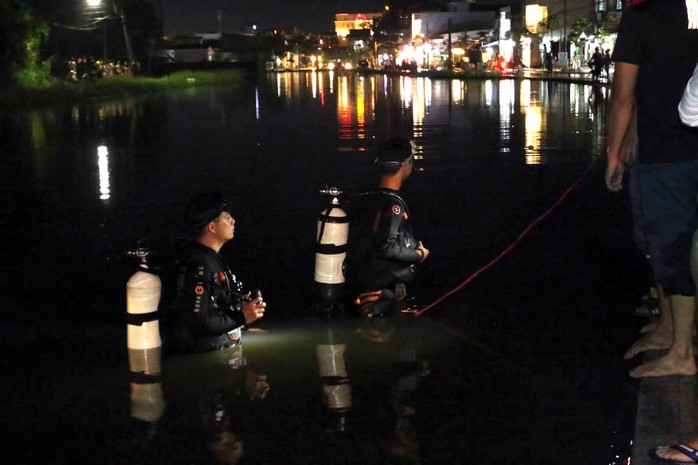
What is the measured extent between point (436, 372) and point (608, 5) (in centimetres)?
7253

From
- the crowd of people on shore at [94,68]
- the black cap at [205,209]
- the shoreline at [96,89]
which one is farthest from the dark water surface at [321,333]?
the crowd of people on shore at [94,68]

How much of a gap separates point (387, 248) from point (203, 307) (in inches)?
56.9

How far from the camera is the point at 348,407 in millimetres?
5312

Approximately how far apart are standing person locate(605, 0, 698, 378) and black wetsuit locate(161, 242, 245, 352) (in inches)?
92.4

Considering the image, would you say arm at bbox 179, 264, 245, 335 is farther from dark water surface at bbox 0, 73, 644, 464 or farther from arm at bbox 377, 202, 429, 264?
arm at bbox 377, 202, 429, 264

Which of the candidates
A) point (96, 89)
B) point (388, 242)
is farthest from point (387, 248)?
point (96, 89)

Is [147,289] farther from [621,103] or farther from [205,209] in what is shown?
[621,103]

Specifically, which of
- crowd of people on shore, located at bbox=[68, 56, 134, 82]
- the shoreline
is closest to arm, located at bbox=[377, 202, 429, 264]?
the shoreline

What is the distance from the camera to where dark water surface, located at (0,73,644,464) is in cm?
491

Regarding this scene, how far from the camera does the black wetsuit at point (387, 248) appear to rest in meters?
6.95

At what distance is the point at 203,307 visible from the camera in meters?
6.07

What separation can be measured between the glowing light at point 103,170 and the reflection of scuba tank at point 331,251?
6.79 metres

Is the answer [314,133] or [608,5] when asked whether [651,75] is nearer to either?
[314,133]

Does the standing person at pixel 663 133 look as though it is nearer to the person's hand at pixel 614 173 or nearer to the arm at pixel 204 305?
the person's hand at pixel 614 173
